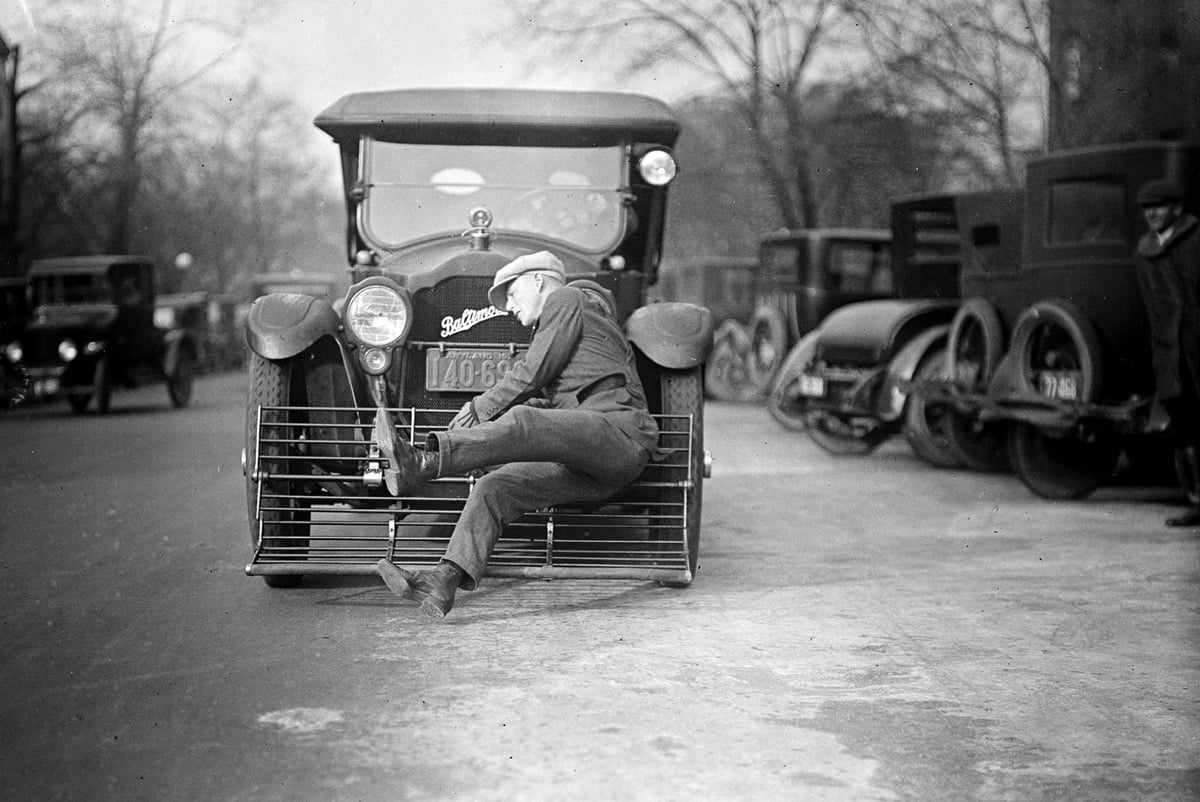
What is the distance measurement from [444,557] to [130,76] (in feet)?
50.2

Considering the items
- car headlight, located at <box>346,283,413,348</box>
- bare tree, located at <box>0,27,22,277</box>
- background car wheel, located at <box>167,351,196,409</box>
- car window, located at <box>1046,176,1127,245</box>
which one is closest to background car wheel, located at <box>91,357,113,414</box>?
background car wheel, located at <box>167,351,196,409</box>

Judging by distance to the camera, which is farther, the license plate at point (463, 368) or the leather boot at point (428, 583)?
the license plate at point (463, 368)

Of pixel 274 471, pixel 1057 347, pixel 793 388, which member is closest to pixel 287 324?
pixel 274 471

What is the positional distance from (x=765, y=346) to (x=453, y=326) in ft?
48.9

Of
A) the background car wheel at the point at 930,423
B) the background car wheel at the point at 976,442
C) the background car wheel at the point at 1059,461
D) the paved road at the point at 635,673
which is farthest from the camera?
the background car wheel at the point at 930,423

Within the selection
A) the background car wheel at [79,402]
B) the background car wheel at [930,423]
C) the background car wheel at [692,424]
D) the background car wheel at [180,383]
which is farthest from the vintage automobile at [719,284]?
the background car wheel at [692,424]

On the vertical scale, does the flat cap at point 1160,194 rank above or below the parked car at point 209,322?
above

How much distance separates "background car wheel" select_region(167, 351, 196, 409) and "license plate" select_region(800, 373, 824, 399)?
10.5m

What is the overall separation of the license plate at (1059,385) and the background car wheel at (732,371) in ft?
39.1

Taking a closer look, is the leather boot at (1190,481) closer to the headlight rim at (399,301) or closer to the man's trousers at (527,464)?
the man's trousers at (527,464)

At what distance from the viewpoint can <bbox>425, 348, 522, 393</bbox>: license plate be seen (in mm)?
7156

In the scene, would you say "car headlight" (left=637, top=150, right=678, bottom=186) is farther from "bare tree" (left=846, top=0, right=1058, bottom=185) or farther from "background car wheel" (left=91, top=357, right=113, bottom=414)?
"background car wheel" (left=91, top=357, right=113, bottom=414)

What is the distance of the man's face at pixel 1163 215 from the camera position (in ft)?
29.3

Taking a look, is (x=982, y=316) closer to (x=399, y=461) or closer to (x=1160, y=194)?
(x=1160, y=194)
